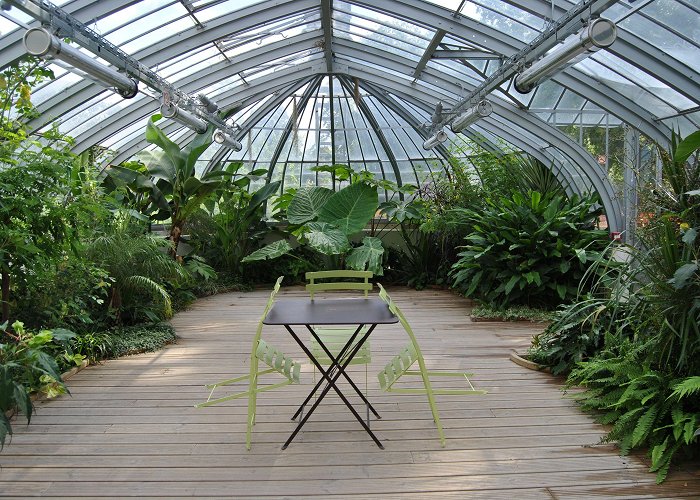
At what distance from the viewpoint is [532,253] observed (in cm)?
757

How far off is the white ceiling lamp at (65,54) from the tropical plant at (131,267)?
4.68 feet

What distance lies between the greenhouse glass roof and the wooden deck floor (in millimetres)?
3178

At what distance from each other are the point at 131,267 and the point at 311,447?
3.54 metres

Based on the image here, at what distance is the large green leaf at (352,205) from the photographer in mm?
10422

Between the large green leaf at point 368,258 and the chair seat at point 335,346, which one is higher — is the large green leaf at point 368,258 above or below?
above

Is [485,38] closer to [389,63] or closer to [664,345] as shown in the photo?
[389,63]

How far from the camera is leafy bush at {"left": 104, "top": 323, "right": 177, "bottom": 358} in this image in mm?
5898

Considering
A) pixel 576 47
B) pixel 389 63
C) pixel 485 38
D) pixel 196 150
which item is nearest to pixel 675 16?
pixel 576 47

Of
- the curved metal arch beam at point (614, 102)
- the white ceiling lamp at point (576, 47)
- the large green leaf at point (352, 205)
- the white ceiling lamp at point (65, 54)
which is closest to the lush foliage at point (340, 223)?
the large green leaf at point (352, 205)

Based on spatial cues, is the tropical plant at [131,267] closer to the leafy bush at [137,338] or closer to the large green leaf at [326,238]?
the leafy bush at [137,338]

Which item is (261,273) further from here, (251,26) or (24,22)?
(24,22)

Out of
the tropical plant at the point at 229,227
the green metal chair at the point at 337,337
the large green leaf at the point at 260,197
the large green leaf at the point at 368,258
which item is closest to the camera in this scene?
→ the green metal chair at the point at 337,337

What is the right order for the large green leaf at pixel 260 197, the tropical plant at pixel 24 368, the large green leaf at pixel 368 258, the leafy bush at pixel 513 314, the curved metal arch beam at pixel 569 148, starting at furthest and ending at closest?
the large green leaf at pixel 260 197
the large green leaf at pixel 368 258
the curved metal arch beam at pixel 569 148
the leafy bush at pixel 513 314
the tropical plant at pixel 24 368

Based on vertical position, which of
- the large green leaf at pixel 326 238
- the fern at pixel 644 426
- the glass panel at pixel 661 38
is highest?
the glass panel at pixel 661 38
